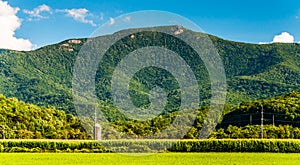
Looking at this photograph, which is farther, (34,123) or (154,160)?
(34,123)

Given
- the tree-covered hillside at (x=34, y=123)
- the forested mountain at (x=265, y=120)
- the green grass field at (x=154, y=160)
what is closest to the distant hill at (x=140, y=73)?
the tree-covered hillside at (x=34, y=123)

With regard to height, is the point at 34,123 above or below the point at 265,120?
below

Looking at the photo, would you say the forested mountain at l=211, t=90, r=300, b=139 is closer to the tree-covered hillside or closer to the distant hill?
the distant hill

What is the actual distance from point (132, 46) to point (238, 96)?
126 feet

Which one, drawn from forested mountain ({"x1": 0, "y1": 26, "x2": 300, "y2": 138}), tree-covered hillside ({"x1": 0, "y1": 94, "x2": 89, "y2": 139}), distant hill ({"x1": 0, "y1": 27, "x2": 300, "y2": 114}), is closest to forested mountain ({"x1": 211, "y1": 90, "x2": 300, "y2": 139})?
forested mountain ({"x1": 0, "y1": 26, "x2": 300, "y2": 138})

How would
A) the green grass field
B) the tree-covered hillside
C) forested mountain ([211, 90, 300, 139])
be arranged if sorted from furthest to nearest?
1. the tree-covered hillside
2. forested mountain ([211, 90, 300, 139])
3. the green grass field

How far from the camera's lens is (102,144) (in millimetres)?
35719

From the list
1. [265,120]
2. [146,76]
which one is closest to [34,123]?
[265,120]

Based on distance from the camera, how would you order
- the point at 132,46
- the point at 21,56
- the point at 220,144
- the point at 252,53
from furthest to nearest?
1. the point at 252,53
2. the point at 132,46
3. the point at 21,56
4. the point at 220,144

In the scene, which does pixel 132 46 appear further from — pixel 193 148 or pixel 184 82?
pixel 193 148

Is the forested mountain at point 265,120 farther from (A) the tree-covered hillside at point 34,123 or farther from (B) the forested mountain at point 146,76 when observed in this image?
(A) the tree-covered hillside at point 34,123

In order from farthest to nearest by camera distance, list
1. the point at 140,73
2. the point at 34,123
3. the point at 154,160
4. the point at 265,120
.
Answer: the point at 140,73 < the point at 34,123 < the point at 265,120 < the point at 154,160

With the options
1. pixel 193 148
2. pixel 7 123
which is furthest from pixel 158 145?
pixel 7 123

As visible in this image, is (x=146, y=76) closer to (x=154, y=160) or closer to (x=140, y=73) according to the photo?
(x=140, y=73)
